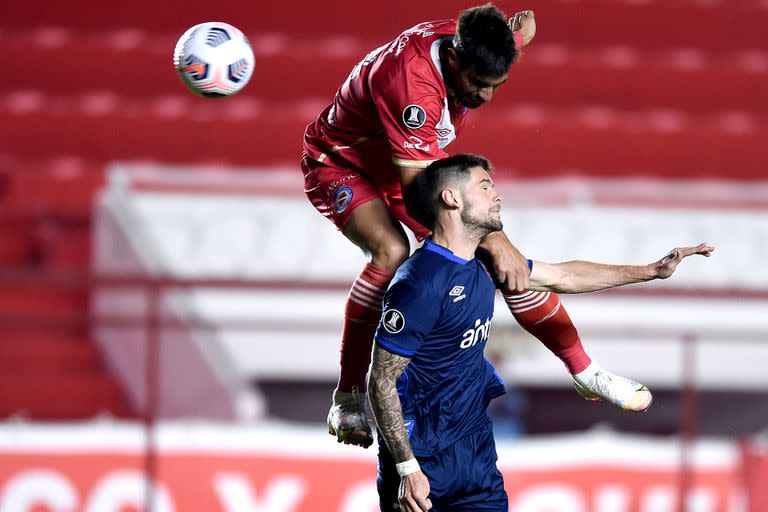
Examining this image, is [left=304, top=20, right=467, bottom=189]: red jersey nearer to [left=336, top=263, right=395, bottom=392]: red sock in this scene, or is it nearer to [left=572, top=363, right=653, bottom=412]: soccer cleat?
[left=336, top=263, right=395, bottom=392]: red sock

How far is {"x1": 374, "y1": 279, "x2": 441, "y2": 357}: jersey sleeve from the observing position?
335cm

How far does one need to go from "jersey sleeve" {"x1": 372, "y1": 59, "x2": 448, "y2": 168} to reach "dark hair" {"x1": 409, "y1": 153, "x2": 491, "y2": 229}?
43mm

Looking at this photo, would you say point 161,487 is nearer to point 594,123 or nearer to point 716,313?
point 716,313

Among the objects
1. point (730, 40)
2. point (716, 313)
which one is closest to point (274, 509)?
point (716, 313)

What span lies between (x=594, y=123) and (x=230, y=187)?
12.5ft

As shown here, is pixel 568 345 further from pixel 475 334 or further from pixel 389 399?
pixel 389 399

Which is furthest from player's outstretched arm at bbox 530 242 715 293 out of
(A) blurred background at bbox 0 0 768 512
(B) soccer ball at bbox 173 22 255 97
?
(A) blurred background at bbox 0 0 768 512

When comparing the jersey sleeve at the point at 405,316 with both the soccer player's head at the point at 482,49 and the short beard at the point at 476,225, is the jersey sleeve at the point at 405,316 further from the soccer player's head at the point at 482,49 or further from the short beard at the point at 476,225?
the soccer player's head at the point at 482,49

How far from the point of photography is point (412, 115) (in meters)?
3.38

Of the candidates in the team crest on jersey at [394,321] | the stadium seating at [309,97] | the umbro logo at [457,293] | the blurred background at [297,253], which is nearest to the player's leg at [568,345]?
the umbro logo at [457,293]

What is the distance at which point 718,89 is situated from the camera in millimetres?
11062

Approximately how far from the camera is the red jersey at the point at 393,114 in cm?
339

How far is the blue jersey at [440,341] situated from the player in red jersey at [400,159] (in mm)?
131

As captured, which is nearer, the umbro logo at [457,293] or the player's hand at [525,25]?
the umbro logo at [457,293]
